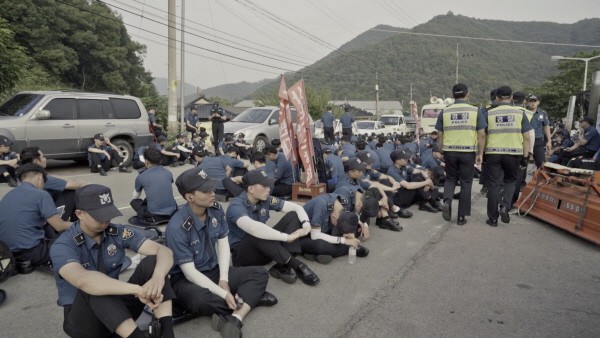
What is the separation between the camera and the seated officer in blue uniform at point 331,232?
431 centimetres

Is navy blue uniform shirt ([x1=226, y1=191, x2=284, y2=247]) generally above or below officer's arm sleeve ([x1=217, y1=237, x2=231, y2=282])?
above

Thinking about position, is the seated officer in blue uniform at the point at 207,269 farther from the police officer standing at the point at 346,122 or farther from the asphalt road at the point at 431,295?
the police officer standing at the point at 346,122

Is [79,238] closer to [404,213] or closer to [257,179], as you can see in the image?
[257,179]

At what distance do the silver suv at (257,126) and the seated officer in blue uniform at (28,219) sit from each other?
908cm

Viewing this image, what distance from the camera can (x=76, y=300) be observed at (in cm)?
245

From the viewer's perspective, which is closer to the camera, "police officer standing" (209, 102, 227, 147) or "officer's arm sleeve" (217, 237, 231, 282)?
"officer's arm sleeve" (217, 237, 231, 282)

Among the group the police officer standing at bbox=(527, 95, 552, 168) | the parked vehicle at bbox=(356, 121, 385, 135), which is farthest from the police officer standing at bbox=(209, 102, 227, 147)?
the parked vehicle at bbox=(356, 121, 385, 135)

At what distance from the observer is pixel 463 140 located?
5781mm

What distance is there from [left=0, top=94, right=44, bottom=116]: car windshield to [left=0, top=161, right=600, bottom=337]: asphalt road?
21.2 ft

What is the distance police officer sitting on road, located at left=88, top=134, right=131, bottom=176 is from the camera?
32.0ft

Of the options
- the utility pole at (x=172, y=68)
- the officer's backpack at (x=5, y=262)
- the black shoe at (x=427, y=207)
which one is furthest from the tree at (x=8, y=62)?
the black shoe at (x=427, y=207)

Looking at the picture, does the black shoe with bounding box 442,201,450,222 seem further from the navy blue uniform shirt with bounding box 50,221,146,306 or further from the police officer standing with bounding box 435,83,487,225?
the navy blue uniform shirt with bounding box 50,221,146,306

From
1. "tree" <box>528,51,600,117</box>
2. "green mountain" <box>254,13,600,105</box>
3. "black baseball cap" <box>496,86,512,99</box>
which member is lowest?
"black baseball cap" <box>496,86,512,99</box>

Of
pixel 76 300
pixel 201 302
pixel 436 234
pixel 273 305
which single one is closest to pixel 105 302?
pixel 76 300
